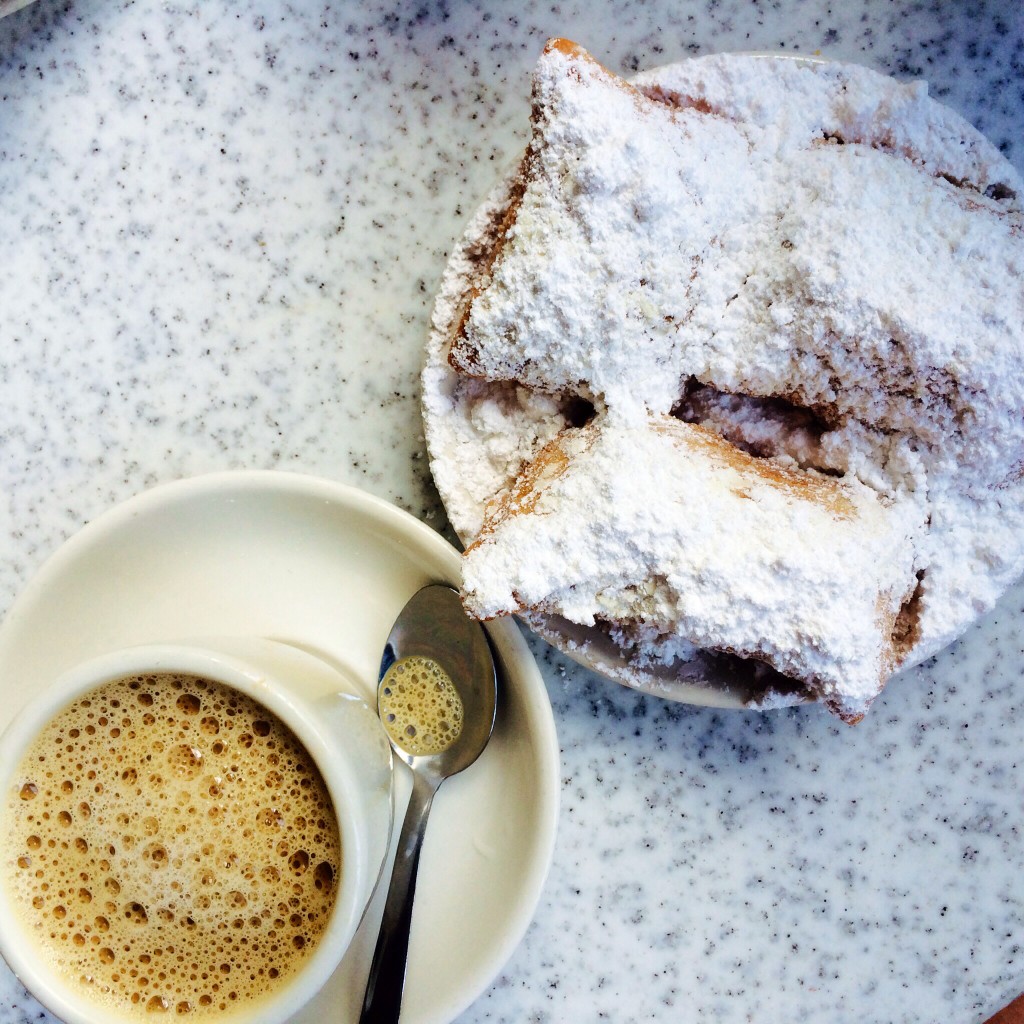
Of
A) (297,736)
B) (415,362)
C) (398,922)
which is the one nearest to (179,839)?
(297,736)

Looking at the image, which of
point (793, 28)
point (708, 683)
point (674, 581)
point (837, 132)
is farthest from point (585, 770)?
point (793, 28)

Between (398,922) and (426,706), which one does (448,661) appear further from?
(398,922)

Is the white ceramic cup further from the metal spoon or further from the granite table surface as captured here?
the granite table surface

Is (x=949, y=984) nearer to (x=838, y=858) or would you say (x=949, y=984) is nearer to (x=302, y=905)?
(x=838, y=858)

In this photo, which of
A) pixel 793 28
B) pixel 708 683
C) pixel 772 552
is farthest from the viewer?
pixel 793 28

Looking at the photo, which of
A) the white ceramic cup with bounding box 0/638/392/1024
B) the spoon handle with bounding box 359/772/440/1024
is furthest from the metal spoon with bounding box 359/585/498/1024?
the white ceramic cup with bounding box 0/638/392/1024

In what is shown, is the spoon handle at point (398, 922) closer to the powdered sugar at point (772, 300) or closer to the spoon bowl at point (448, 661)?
the spoon bowl at point (448, 661)
